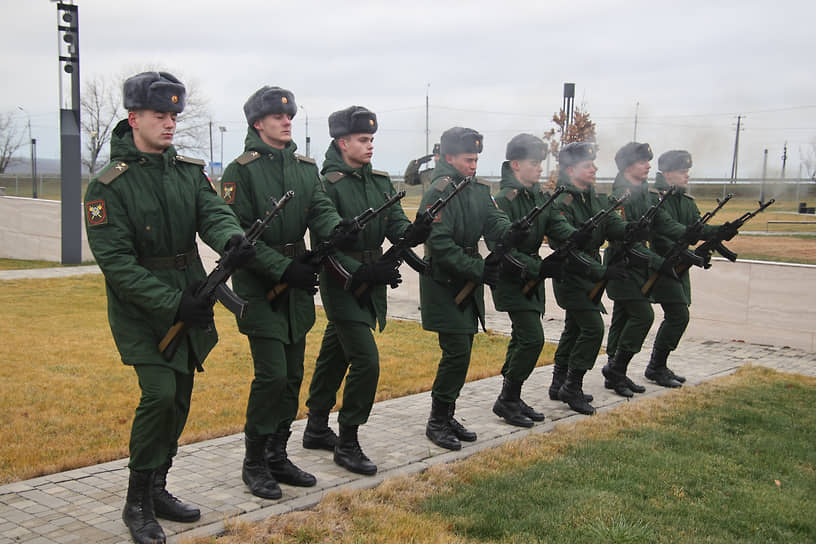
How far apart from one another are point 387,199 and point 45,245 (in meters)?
18.8

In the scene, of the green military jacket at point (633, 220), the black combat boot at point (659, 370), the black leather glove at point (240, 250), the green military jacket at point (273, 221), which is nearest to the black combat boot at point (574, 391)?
the green military jacket at point (633, 220)

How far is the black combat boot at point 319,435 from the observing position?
245 inches

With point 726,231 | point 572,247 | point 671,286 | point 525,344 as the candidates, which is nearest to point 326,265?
point 525,344

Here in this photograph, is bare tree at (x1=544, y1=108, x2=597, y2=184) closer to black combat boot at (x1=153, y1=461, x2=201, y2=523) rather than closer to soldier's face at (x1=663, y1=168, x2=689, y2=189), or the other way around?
soldier's face at (x1=663, y1=168, x2=689, y2=189)

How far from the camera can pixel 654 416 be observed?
7.48 metres

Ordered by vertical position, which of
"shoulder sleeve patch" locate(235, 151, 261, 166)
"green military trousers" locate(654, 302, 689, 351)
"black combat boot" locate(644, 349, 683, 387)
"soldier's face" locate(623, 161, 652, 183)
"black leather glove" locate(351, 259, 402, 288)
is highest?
"soldier's face" locate(623, 161, 652, 183)

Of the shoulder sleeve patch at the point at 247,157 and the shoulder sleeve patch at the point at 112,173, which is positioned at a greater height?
the shoulder sleeve patch at the point at 247,157

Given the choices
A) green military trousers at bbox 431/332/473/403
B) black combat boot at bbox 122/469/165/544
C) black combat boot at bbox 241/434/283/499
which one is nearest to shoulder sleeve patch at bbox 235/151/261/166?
black combat boot at bbox 241/434/283/499

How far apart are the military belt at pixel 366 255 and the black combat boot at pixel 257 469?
141 cm

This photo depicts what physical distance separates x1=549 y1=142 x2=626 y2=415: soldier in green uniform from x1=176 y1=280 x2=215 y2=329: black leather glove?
4.05 meters

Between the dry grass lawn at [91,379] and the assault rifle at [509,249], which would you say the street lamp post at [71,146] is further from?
the assault rifle at [509,249]

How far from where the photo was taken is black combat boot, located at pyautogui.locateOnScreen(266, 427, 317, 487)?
5.36m

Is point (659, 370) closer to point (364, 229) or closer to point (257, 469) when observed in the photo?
point (364, 229)

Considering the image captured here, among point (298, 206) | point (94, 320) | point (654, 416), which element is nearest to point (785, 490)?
point (654, 416)
